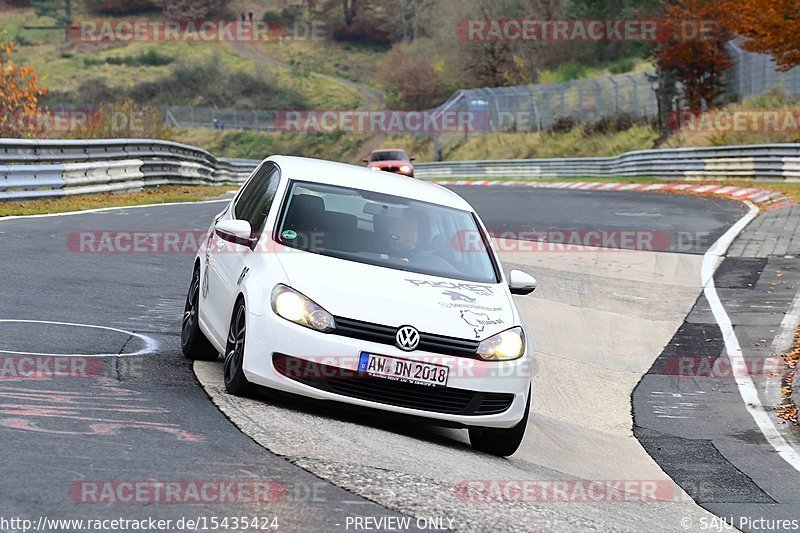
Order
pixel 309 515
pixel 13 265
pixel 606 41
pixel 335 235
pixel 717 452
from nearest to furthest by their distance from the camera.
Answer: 1. pixel 309 515
2. pixel 335 235
3. pixel 717 452
4. pixel 13 265
5. pixel 606 41

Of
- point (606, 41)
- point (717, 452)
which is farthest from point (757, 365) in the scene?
point (606, 41)

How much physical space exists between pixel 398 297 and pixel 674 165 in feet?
112

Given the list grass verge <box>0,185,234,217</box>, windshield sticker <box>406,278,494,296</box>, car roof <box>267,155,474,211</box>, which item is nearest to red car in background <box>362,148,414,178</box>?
grass verge <box>0,185,234,217</box>

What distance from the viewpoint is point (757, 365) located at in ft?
39.7

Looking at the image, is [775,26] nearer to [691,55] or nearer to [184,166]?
[691,55]

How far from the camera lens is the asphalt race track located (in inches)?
214

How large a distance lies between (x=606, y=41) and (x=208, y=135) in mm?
31805

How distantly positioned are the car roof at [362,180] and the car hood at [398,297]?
998 mm

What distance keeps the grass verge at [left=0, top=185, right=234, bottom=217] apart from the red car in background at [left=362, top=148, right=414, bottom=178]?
342 inches

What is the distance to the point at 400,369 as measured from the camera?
7.29m

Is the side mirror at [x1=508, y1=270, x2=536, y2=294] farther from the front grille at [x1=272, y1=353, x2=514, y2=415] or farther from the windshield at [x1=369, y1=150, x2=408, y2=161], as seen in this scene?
the windshield at [x1=369, y1=150, x2=408, y2=161]

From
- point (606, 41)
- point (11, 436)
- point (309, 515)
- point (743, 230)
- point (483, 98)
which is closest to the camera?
point (309, 515)

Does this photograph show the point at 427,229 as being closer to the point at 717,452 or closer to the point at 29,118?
the point at 717,452

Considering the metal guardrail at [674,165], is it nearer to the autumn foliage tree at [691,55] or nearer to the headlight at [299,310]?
the autumn foliage tree at [691,55]
